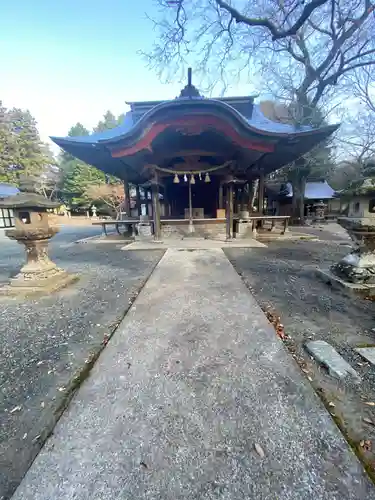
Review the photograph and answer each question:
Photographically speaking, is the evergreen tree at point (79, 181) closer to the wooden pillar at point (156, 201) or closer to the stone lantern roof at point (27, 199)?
the wooden pillar at point (156, 201)

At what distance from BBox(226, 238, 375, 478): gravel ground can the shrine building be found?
13.4 ft

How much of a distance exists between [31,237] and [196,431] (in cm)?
407

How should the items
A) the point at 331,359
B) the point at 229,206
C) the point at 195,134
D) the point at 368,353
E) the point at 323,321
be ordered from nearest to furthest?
the point at 331,359 → the point at 368,353 → the point at 323,321 → the point at 195,134 → the point at 229,206

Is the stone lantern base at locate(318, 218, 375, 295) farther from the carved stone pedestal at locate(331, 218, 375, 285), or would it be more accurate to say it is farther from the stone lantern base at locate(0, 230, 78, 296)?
the stone lantern base at locate(0, 230, 78, 296)

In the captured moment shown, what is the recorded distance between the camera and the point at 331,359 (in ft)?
6.66

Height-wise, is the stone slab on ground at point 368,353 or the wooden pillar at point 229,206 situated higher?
the wooden pillar at point 229,206

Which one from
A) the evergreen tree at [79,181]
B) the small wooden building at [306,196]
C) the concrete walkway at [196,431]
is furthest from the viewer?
the evergreen tree at [79,181]

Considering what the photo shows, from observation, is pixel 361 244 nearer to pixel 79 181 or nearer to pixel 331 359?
pixel 331 359

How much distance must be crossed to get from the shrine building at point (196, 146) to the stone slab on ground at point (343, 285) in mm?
4677

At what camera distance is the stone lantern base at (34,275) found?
402cm

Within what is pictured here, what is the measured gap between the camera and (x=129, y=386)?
5.87 ft

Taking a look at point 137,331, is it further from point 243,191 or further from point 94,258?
point 243,191

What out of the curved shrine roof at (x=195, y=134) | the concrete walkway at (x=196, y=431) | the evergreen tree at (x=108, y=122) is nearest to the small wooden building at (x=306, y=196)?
the curved shrine roof at (x=195, y=134)

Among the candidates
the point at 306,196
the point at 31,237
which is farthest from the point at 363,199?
the point at 306,196
